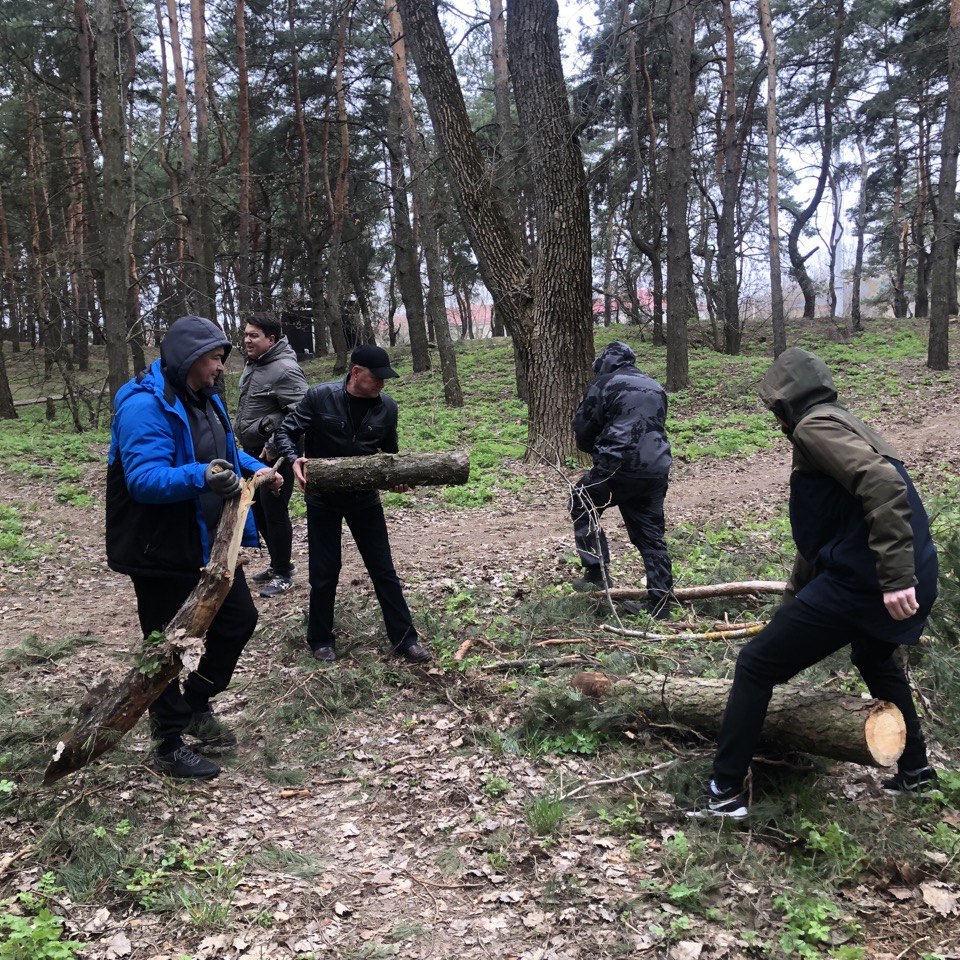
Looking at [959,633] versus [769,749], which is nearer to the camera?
[769,749]

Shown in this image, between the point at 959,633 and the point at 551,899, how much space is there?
324cm

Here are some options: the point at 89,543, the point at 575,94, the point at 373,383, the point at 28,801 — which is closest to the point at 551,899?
the point at 28,801

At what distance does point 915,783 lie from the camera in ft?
11.3

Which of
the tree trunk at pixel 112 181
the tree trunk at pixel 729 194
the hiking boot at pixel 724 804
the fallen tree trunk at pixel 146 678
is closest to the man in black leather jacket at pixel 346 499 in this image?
the fallen tree trunk at pixel 146 678

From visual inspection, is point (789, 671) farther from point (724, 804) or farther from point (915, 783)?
point (915, 783)

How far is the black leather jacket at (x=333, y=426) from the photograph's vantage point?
199 inches

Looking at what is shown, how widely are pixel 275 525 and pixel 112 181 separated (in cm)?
647

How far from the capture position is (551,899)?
3.07 m

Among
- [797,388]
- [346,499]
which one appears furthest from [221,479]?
[797,388]

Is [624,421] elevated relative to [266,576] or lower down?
elevated

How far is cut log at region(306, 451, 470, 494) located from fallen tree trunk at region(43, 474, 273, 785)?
1191mm

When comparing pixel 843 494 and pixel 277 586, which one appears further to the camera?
pixel 277 586

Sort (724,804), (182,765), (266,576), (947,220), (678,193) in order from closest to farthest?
1. (724,804)
2. (182,765)
3. (266,576)
4. (678,193)
5. (947,220)

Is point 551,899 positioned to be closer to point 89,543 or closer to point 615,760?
point 615,760
